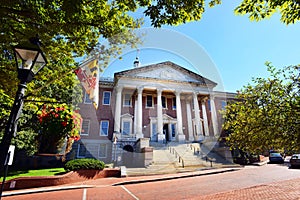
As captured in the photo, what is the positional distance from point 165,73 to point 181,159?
44.2 feet

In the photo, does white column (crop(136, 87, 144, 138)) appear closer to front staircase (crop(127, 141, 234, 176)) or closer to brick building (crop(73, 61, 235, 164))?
brick building (crop(73, 61, 235, 164))

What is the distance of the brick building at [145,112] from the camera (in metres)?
21.8

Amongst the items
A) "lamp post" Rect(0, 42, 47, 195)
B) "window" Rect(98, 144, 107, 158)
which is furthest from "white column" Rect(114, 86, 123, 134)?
"lamp post" Rect(0, 42, 47, 195)

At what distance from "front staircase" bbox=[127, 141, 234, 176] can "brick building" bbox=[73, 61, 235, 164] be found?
2.11m

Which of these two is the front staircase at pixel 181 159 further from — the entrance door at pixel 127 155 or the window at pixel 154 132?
the entrance door at pixel 127 155

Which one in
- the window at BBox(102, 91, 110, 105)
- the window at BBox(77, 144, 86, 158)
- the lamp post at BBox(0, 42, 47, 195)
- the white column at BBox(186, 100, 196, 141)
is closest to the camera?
the lamp post at BBox(0, 42, 47, 195)

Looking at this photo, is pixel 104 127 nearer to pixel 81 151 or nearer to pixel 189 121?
pixel 81 151

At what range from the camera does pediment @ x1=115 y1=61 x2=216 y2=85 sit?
24172mm

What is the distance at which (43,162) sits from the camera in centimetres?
1552

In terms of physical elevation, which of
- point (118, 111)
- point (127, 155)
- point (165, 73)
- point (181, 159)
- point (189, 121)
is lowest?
point (181, 159)

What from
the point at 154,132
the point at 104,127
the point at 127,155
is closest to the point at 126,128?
the point at 104,127

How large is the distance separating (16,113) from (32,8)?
9.41 ft

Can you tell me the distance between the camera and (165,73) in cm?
2530

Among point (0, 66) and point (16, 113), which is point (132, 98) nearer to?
point (0, 66)
